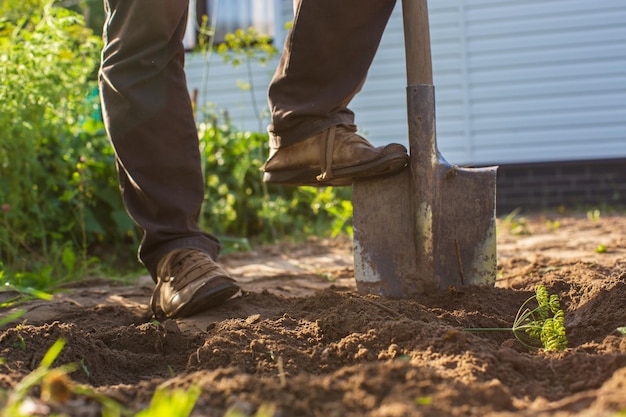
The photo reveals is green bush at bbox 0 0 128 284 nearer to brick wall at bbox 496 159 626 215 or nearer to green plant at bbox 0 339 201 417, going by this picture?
green plant at bbox 0 339 201 417

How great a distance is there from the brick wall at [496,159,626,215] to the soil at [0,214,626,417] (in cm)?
464

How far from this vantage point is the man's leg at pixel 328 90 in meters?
2.38

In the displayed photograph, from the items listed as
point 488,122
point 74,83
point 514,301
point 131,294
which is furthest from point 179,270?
point 488,122

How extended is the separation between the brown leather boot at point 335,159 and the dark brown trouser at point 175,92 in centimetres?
4

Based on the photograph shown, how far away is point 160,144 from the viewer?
2391mm

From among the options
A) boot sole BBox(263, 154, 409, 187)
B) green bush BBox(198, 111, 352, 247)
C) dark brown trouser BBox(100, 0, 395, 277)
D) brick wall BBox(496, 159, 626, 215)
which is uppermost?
dark brown trouser BBox(100, 0, 395, 277)

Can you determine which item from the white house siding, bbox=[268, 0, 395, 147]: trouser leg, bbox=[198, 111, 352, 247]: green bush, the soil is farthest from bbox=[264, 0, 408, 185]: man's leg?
the white house siding

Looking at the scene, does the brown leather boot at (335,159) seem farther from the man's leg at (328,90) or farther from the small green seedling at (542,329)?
the small green seedling at (542,329)

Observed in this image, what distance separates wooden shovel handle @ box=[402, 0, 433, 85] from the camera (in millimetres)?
2422

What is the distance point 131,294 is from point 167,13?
3.80ft

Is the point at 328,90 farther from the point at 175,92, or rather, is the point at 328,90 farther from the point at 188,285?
the point at 188,285

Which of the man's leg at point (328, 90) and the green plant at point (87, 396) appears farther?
the man's leg at point (328, 90)

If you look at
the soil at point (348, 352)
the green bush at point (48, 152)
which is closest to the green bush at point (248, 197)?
the green bush at point (48, 152)

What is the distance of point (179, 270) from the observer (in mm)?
2391
